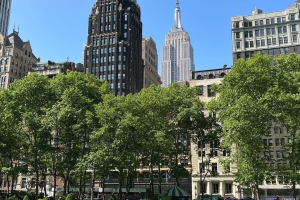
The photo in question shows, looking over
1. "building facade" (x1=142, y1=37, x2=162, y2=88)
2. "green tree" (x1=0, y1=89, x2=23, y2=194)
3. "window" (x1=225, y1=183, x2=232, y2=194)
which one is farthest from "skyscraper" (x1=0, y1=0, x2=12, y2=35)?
"window" (x1=225, y1=183, x2=232, y2=194)

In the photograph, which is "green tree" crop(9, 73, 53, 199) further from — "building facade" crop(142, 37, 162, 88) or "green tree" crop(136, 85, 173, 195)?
"building facade" crop(142, 37, 162, 88)

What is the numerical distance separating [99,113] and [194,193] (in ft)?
119

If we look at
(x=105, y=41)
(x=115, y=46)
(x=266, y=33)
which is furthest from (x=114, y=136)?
(x=105, y=41)

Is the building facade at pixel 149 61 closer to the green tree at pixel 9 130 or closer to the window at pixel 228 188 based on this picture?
the window at pixel 228 188

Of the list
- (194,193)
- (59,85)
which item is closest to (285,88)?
(59,85)

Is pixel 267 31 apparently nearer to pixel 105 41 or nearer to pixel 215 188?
pixel 215 188

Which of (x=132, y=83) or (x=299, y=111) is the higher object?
(x=132, y=83)

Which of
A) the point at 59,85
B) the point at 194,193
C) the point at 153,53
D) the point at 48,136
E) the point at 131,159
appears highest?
the point at 153,53

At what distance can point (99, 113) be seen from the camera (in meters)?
40.0

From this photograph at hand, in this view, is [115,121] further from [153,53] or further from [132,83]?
[153,53]

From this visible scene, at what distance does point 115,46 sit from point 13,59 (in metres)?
38.9

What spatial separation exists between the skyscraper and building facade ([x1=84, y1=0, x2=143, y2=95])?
3131 inches

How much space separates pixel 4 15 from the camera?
180 metres

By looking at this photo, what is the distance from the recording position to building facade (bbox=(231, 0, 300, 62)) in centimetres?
8181
